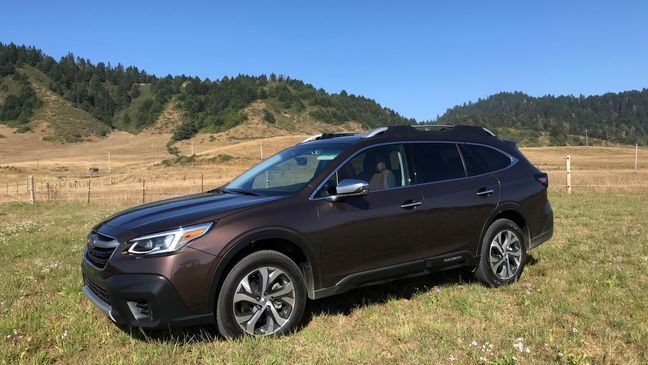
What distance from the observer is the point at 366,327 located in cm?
452

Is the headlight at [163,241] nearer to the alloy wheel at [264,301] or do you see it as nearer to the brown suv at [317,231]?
the brown suv at [317,231]

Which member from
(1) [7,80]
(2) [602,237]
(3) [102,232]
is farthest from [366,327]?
(1) [7,80]

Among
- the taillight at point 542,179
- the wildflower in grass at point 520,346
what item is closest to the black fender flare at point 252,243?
the wildflower in grass at point 520,346

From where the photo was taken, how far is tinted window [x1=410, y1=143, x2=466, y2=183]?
5192 millimetres

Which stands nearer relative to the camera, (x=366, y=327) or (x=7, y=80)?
(x=366, y=327)

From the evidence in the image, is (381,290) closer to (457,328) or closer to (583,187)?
(457,328)

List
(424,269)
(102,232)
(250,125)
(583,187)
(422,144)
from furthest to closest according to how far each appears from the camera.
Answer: (250,125) < (583,187) < (422,144) < (424,269) < (102,232)

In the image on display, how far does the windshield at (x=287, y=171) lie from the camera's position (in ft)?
15.4

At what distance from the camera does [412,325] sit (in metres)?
4.45

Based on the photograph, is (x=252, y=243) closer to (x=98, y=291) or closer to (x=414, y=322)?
(x=98, y=291)

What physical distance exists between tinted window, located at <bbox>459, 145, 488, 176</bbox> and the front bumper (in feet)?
10.6

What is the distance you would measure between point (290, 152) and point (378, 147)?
39.8 inches

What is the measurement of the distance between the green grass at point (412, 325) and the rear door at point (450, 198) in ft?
1.81

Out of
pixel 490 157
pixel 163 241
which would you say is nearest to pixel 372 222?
pixel 163 241
